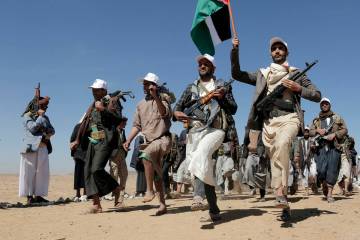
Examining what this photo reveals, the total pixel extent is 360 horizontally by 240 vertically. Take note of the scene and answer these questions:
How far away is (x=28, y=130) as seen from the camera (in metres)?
10.7

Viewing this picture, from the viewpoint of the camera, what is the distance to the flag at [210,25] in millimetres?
7074

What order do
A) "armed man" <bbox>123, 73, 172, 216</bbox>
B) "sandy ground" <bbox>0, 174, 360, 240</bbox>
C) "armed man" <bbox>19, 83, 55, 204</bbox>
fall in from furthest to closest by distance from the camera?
"armed man" <bbox>19, 83, 55, 204</bbox> → "armed man" <bbox>123, 73, 172, 216</bbox> → "sandy ground" <bbox>0, 174, 360, 240</bbox>

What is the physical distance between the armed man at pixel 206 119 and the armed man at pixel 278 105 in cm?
33

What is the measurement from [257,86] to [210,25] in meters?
1.48

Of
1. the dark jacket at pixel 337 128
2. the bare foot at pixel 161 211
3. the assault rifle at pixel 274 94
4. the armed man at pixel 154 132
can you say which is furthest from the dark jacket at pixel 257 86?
the dark jacket at pixel 337 128

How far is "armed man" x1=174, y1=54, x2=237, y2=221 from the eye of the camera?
19.5 feet

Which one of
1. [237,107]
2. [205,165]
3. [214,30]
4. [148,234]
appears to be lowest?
[148,234]

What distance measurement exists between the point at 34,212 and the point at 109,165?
285 cm

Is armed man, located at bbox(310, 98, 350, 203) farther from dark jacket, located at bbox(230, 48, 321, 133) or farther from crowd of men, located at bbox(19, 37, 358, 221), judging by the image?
dark jacket, located at bbox(230, 48, 321, 133)

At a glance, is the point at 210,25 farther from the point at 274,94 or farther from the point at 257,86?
the point at 274,94

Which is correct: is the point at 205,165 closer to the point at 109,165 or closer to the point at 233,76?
the point at 233,76

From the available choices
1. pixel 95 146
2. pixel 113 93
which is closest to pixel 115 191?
pixel 95 146

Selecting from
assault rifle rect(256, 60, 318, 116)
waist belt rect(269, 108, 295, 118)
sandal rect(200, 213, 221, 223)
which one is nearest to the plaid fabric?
assault rifle rect(256, 60, 318, 116)

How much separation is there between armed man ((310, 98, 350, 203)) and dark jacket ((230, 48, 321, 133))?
3906mm
